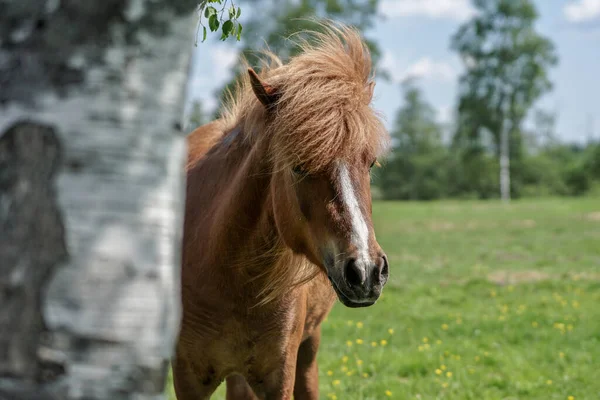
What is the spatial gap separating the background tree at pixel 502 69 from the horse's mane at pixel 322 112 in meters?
34.4

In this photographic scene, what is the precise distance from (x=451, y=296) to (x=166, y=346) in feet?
27.0

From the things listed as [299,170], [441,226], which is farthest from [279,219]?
[441,226]

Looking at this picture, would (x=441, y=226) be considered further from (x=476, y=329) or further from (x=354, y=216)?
(x=354, y=216)

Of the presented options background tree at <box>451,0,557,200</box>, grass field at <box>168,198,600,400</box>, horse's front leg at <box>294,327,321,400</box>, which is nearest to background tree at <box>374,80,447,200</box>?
background tree at <box>451,0,557,200</box>

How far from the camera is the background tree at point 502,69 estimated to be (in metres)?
35.7

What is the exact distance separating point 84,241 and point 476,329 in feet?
21.2

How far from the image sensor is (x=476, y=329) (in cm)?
706

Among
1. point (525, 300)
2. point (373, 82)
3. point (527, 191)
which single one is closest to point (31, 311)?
point (373, 82)

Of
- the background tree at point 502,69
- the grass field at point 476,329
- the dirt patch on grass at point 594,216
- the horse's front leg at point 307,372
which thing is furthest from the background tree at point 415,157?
the horse's front leg at point 307,372

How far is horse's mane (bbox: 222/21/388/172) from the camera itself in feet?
8.64

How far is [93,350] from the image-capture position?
1.17 m

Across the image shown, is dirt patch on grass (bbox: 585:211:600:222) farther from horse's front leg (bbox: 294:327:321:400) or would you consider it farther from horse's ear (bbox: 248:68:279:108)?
horse's ear (bbox: 248:68:279:108)

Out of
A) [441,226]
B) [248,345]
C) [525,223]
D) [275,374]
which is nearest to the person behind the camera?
[248,345]

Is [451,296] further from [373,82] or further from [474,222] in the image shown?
[474,222]
